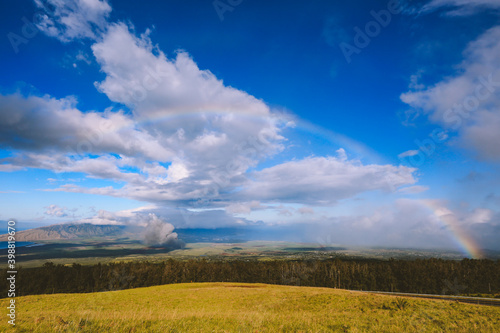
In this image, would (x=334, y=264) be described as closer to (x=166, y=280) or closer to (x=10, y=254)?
(x=166, y=280)

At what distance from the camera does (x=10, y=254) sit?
1535cm

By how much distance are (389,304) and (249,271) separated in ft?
361

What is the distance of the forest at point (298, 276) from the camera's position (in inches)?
3479

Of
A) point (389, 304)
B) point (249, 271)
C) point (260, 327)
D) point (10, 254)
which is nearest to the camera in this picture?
point (260, 327)

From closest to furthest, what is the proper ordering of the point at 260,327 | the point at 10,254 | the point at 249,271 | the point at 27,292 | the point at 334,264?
the point at 260,327 → the point at 10,254 → the point at 27,292 → the point at 334,264 → the point at 249,271

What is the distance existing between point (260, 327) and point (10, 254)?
666 inches

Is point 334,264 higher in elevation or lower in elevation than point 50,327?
lower

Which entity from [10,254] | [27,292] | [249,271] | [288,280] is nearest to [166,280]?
[249,271]

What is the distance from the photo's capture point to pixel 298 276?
11481 centimetres

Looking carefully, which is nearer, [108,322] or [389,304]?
[108,322]

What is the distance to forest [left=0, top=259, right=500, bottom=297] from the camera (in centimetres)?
8838

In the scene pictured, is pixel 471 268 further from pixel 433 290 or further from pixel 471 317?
pixel 471 317

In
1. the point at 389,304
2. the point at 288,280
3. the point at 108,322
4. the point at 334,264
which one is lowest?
the point at 288,280

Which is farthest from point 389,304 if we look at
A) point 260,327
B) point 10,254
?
point 10,254
